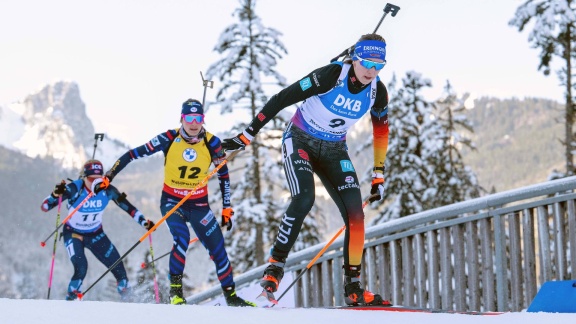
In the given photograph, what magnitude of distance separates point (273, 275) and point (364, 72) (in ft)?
5.33

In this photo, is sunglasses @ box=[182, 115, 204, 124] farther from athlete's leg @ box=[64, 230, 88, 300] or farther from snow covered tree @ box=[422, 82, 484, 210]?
snow covered tree @ box=[422, 82, 484, 210]

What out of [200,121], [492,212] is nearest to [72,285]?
[200,121]

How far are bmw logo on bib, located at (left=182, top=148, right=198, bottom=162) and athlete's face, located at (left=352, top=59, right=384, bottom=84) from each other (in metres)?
2.08

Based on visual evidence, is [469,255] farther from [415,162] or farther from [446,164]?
[446,164]

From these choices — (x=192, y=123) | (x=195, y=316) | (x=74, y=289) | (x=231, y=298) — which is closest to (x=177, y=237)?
(x=231, y=298)

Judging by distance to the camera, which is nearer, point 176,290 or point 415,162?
point 176,290

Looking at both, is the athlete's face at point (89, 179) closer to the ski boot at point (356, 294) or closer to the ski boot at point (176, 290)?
the ski boot at point (176, 290)

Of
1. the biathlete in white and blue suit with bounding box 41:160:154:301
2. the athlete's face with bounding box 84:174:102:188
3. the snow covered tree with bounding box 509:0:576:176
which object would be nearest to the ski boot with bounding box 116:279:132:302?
the biathlete in white and blue suit with bounding box 41:160:154:301

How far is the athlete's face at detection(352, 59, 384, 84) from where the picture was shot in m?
5.30

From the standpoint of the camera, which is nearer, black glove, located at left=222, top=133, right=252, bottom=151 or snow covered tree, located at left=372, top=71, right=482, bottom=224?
black glove, located at left=222, top=133, right=252, bottom=151

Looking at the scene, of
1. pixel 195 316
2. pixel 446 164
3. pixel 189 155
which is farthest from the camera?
pixel 446 164

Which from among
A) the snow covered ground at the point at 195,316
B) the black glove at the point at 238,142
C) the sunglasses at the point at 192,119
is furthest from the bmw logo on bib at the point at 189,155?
the snow covered ground at the point at 195,316

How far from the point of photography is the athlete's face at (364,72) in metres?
5.30

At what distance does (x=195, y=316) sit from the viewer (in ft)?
9.46
